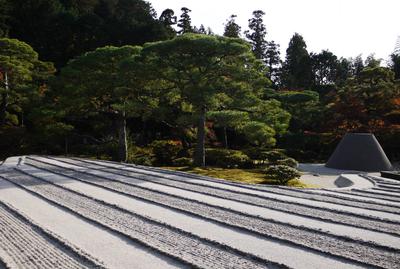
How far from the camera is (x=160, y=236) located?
588 cm

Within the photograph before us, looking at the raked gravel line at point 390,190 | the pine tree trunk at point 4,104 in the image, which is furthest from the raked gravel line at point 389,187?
the pine tree trunk at point 4,104

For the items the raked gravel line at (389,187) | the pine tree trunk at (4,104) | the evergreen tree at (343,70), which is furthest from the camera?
the evergreen tree at (343,70)

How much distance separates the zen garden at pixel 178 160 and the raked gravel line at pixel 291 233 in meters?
0.04

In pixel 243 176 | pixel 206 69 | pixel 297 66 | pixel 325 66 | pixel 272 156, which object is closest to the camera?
pixel 243 176

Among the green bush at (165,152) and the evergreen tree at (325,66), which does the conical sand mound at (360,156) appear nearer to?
the green bush at (165,152)

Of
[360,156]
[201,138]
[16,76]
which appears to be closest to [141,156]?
[201,138]

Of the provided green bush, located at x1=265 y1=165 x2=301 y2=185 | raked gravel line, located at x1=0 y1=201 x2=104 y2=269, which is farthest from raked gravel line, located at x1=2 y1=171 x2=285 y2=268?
green bush, located at x1=265 y1=165 x2=301 y2=185

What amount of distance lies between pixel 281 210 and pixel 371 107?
1677cm

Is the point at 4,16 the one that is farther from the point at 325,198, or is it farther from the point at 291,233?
the point at 291,233

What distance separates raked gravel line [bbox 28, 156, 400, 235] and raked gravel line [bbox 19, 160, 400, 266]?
1001 mm

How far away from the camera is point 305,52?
4422 cm

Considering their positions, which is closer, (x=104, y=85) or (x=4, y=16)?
(x=104, y=85)

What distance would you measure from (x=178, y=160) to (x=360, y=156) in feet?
25.4

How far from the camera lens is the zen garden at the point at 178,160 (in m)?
5.46
